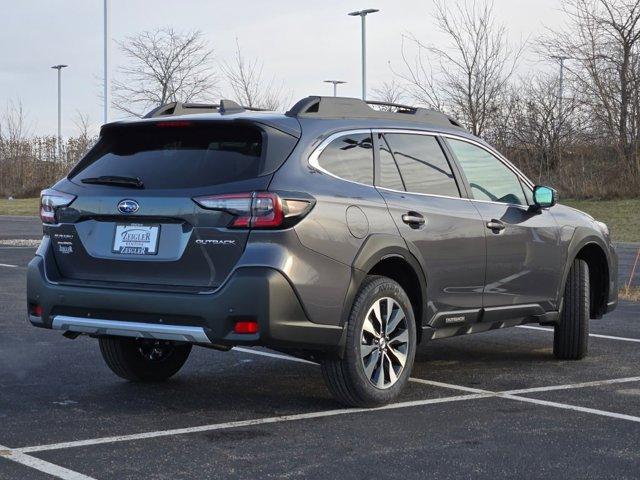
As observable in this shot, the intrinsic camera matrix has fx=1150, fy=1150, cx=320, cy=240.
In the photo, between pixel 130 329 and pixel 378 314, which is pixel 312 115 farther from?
pixel 130 329

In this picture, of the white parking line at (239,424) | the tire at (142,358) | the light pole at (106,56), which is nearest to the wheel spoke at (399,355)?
the white parking line at (239,424)

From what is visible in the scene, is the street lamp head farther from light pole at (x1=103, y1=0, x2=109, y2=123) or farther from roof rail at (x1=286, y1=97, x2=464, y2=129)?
roof rail at (x1=286, y1=97, x2=464, y2=129)

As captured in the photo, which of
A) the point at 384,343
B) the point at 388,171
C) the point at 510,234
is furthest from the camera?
the point at 510,234

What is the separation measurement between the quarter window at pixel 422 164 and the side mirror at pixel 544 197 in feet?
2.75

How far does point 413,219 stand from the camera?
6.93 meters

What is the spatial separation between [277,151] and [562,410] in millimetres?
2238

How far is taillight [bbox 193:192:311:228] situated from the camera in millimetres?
6031

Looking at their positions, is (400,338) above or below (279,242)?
below

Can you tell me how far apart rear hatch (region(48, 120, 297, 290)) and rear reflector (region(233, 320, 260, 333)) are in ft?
0.82

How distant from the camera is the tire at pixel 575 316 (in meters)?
8.55

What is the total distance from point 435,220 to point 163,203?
1.80 m

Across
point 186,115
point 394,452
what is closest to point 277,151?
point 186,115

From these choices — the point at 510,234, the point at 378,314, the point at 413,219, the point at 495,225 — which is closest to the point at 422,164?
the point at 413,219

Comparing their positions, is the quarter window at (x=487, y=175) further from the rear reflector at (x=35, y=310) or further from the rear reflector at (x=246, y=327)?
the rear reflector at (x=35, y=310)
